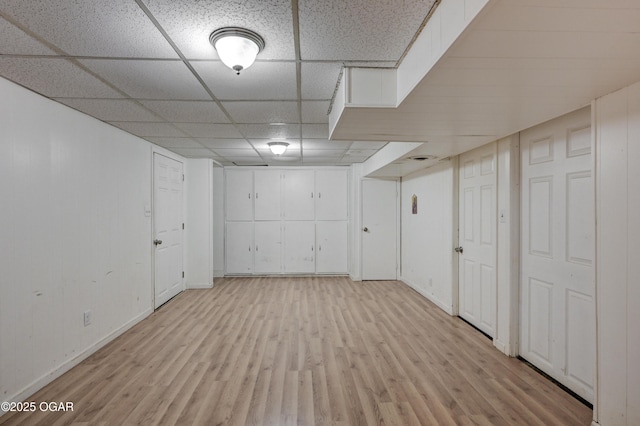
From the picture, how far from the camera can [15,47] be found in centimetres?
179

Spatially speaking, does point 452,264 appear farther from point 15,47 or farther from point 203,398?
point 15,47

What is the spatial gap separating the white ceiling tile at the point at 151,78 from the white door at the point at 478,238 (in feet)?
9.58

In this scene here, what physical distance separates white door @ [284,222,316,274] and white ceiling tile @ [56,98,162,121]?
377cm

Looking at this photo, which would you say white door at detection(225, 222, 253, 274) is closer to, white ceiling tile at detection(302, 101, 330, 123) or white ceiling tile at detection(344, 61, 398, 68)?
white ceiling tile at detection(302, 101, 330, 123)

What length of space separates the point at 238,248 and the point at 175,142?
281 centimetres

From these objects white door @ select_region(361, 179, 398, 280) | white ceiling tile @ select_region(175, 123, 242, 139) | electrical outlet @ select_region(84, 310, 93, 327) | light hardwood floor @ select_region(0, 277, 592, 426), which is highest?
white ceiling tile @ select_region(175, 123, 242, 139)

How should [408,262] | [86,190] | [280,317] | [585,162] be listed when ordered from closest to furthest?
[585,162] → [86,190] → [280,317] → [408,262]

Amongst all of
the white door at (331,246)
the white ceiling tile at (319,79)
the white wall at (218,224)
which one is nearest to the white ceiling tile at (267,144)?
the white ceiling tile at (319,79)

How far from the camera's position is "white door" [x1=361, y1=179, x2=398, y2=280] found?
20.1 feet

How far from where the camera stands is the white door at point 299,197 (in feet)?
21.3

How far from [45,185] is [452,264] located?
435 centimetres

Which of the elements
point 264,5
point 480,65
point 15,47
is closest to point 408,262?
point 480,65

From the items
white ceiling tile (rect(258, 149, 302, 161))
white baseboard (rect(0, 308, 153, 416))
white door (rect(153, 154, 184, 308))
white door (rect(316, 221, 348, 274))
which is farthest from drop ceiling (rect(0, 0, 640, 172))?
white door (rect(316, 221, 348, 274))

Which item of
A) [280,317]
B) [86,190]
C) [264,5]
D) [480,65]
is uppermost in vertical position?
[264,5]
